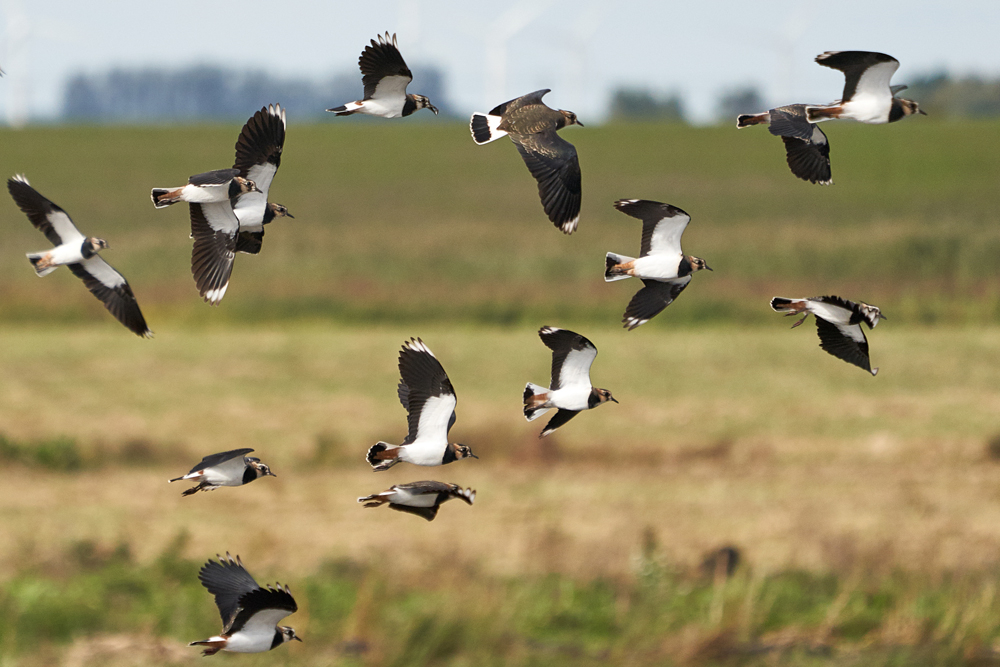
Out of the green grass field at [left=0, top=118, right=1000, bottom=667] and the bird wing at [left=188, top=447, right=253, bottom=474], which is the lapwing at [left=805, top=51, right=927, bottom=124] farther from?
the green grass field at [left=0, top=118, right=1000, bottom=667]

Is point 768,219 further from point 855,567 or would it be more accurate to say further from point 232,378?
point 232,378

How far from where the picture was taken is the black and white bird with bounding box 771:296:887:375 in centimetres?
380

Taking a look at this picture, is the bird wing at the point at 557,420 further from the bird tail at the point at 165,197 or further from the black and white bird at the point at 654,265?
the bird tail at the point at 165,197

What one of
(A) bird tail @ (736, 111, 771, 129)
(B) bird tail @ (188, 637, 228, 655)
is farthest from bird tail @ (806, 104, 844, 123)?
(B) bird tail @ (188, 637, 228, 655)

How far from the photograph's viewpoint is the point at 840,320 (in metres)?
4.04

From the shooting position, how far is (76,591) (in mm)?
52688

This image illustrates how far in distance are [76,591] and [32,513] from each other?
198 inches

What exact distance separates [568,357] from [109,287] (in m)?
1.68

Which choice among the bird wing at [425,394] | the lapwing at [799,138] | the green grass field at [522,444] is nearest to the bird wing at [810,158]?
the lapwing at [799,138]

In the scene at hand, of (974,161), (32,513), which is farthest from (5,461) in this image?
(974,161)

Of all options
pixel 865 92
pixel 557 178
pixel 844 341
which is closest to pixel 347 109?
pixel 557 178

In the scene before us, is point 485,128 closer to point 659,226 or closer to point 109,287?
point 659,226

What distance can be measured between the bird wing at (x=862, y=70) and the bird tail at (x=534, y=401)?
148 centimetres

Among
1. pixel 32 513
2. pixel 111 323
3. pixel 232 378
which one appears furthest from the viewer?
pixel 111 323
